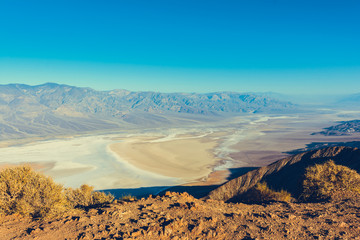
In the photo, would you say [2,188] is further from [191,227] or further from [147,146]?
[147,146]

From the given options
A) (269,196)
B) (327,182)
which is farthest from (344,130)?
(269,196)

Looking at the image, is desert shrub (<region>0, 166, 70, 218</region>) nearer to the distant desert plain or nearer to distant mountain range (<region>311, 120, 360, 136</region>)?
the distant desert plain

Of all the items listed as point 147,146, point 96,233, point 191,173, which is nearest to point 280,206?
point 96,233

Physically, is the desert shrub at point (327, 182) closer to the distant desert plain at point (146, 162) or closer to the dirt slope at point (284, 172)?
the dirt slope at point (284, 172)

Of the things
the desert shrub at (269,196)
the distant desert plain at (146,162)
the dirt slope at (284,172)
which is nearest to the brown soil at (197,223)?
the desert shrub at (269,196)

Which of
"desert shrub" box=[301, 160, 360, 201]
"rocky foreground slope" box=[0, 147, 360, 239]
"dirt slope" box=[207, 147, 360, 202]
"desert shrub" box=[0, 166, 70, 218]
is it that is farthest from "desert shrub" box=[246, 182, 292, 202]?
"desert shrub" box=[0, 166, 70, 218]

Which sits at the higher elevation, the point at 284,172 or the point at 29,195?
the point at 29,195

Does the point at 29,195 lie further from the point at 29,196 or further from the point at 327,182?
the point at 327,182
